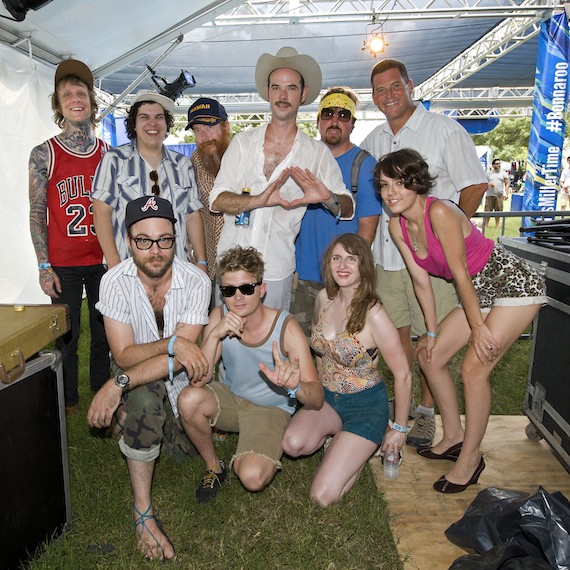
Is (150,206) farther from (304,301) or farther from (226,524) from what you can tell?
(226,524)

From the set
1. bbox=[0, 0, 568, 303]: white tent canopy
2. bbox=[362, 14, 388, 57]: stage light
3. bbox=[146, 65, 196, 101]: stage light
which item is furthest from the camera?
bbox=[362, 14, 388, 57]: stage light

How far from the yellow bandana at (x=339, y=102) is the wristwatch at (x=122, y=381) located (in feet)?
7.49

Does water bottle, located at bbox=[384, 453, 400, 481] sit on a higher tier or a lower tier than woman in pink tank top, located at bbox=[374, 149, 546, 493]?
lower

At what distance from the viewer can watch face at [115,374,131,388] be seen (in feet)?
8.15

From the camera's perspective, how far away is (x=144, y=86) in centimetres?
1504

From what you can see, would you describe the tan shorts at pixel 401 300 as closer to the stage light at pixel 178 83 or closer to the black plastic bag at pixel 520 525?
the black plastic bag at pixel 520 525

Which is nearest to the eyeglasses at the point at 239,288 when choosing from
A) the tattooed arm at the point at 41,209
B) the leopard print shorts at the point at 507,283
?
→ the leopard print shorts at the point at 507,283

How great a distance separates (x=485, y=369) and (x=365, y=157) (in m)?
1.61

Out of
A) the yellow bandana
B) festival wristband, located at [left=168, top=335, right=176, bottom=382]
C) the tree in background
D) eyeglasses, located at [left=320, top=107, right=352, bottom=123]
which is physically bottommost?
festival wristband, located at [left=168, top=335, right=176, bottom=382]

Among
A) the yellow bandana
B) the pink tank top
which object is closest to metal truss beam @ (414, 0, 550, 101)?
the yellow bandana

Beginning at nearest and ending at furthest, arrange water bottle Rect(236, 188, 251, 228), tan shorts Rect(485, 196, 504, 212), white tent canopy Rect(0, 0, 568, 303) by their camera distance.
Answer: water bottle Rect(236, 188, 251, 228), white tent canopy Rect(0, 0, 568, 303), tan shorts Rect(485, 196, 504, 212)

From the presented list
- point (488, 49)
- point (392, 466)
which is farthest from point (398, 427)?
point (488, 49)

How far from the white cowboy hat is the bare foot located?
2.61m

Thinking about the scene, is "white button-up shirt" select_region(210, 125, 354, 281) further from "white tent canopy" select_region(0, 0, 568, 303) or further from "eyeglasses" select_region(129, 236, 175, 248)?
"white tent canopy" select_region(0, 0, 568, 303)
